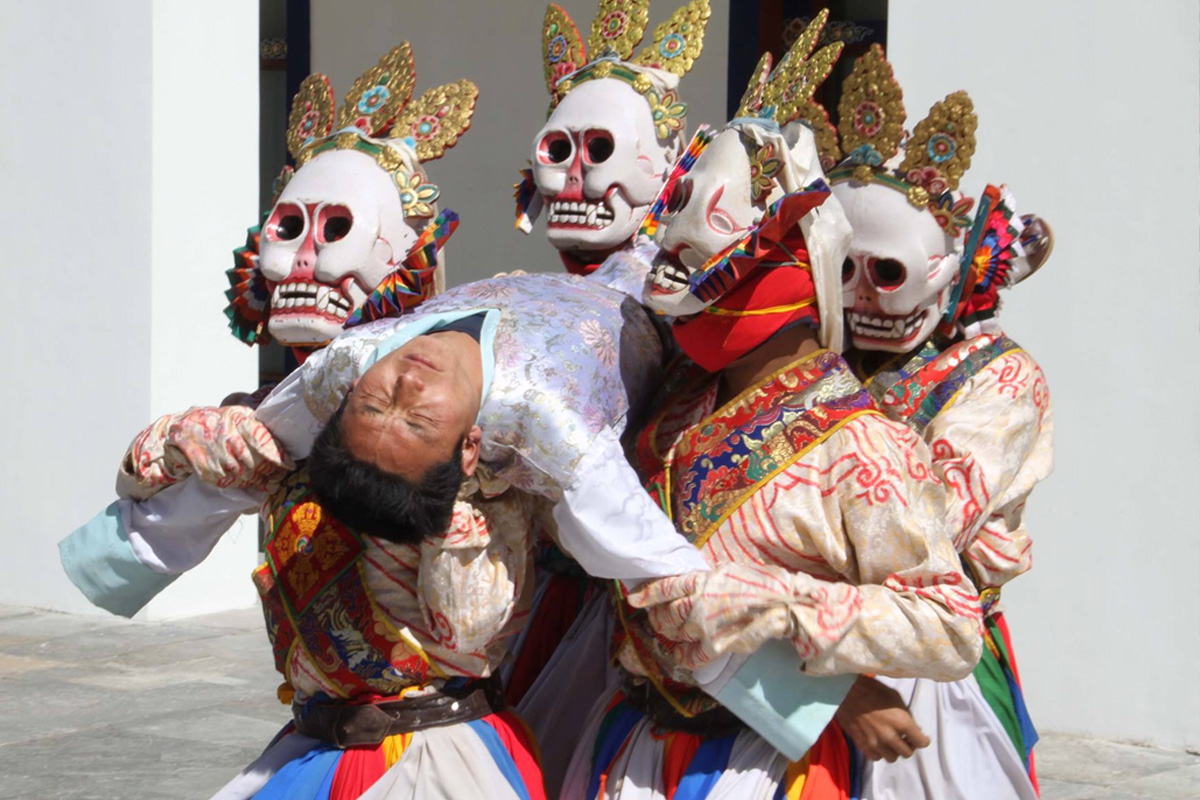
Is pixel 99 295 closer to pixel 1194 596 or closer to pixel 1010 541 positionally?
pixel 1194 596

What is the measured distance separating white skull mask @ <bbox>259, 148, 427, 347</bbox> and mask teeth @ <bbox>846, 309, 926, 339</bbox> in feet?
2.59

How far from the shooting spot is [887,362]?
289cm

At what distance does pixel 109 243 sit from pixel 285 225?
4283mm

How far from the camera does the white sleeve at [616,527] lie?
2.16 m

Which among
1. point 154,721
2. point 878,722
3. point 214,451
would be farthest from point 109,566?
point 154,721

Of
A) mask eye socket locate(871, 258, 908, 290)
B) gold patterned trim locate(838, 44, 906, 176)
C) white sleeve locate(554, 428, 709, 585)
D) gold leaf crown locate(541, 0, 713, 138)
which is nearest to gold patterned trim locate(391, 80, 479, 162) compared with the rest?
gold leaf crown locate(541, 0, 713, 138)

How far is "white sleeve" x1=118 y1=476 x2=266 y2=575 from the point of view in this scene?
2.57 meters

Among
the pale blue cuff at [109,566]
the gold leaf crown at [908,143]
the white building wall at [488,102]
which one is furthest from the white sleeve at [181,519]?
the white building wall at [488,102]

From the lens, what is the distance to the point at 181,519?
260cm

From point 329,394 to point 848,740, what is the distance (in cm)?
94

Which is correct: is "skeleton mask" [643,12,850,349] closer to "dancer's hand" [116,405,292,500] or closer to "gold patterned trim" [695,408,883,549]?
"gold patterned trim" [695,408,883,549]

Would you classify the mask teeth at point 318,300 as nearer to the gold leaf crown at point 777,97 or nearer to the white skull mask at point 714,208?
the white skull mask at point 714,208

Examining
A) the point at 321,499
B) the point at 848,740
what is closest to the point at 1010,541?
the point at 848,740

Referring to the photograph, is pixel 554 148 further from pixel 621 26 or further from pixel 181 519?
pixel 181 519
